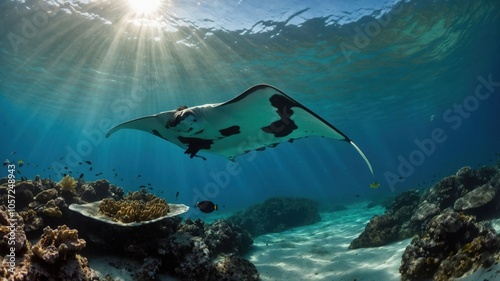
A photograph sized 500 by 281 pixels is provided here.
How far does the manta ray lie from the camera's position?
4.68 metres

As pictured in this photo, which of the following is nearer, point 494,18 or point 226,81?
point 494,18

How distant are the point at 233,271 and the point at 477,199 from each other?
7161 mm

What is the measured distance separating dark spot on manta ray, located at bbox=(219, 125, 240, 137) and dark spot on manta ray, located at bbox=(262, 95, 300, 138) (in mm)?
539

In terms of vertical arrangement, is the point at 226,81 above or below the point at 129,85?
below

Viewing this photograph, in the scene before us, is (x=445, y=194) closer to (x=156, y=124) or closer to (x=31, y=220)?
(x=156, y=124)

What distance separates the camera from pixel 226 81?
23.9m

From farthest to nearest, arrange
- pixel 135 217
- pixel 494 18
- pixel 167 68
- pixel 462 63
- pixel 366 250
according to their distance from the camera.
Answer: pixel 462 63
pixel 167 68
pixel 494 18
pixel 366 250
pixel 135 217

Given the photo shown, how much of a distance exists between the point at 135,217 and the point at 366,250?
654 cm

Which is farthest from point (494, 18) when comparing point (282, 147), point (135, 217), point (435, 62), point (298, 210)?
point (282, 147)

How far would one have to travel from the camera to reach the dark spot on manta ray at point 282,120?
4.60 m

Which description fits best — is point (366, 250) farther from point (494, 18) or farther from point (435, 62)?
point (435, 62)

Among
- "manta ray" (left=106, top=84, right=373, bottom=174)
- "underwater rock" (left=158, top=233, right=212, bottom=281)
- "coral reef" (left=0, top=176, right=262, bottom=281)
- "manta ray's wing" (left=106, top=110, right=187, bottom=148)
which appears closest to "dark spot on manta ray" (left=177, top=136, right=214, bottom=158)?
"manta ray" (left=106, top=84, right=373, bottom=174)

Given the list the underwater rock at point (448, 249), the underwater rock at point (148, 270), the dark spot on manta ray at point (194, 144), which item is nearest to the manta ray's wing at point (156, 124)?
the dark spot on manta ray at point (194, 144)

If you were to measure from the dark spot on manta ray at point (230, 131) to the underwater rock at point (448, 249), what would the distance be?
4.29m
